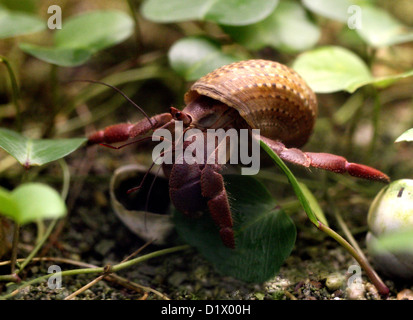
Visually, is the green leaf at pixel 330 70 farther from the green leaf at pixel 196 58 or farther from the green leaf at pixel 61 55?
the green leaf at pixel 61 55

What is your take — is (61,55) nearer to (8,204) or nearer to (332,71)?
(8,204)

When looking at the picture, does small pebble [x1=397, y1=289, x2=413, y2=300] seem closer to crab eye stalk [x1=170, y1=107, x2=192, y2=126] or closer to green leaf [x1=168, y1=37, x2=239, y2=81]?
crab eye stalk [x1=170, y1=107, x2=192, y2=126]

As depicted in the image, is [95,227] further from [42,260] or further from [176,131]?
[176,131]

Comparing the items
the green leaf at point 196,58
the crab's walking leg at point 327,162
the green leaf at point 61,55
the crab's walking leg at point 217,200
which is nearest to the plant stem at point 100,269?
the crab's walking leg at point 217,200

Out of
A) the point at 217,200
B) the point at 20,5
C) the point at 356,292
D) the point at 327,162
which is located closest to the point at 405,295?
the point at 356,292

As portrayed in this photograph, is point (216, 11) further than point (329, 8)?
No
